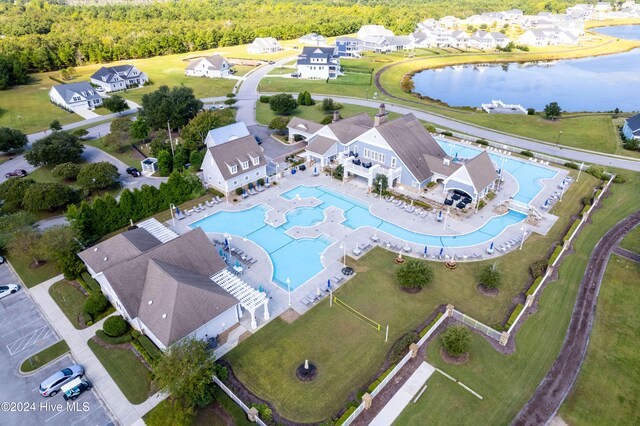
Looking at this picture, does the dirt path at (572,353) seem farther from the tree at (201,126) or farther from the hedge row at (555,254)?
the tree at (201,126)

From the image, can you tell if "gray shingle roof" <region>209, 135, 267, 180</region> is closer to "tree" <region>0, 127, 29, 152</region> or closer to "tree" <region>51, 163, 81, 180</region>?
"tree" <region>51, 163, 81, 180</region>

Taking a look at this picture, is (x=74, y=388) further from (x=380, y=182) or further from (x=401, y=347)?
(x=380, y=182)

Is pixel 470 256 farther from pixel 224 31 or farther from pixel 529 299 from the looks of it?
pixel 224 31

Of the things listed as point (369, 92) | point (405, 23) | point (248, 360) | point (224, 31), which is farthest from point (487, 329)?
point (405, 23)

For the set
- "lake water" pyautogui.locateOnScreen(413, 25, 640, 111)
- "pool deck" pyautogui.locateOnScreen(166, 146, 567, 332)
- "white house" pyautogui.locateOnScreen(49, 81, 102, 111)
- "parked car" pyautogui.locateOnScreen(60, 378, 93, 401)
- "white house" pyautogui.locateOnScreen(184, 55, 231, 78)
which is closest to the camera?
"parked car" pyautogui.locateOnScreen(60, 378, 93, 401)

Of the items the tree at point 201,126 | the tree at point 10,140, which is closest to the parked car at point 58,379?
the tree at point 201,126

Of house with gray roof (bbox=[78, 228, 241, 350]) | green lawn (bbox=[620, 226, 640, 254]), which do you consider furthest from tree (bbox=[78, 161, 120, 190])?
green lawn (bbox=[620, 226, 640, 254])
